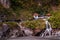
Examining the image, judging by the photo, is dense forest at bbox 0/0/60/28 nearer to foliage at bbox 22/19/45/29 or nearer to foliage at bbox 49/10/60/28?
foliage at bbox 49/10/60/28

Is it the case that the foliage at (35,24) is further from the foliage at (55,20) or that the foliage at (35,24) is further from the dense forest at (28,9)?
the dense forest at (28,9)

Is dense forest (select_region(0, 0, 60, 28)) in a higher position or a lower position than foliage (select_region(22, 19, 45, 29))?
higher

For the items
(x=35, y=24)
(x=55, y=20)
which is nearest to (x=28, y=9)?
(x=55, y=20)

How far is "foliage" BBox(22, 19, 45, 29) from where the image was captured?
28.1 metres

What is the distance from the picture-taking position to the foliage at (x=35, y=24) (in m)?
28.1

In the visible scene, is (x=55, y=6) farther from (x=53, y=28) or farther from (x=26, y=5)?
(x=53, y=28)

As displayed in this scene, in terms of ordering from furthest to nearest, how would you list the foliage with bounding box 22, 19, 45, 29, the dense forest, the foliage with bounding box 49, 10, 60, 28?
the dense forest
the foliage with bounding box 49, 10, 60, 28
the foliage with bounding box 22, 19, 45, 29

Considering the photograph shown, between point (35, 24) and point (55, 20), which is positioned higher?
point (55, 20)

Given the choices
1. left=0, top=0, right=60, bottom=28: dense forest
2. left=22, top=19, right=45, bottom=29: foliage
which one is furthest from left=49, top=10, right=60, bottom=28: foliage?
left=22, top=19, right=45, bottom=29: foliage

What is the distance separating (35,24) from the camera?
28.4m

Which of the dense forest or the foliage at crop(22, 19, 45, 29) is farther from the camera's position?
the dense forest

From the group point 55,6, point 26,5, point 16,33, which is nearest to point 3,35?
point 16,33

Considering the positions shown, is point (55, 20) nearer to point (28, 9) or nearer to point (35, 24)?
point (35, 24)

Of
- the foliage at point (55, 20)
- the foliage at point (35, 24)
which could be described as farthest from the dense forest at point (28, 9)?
the foliage at point (35, 24)
